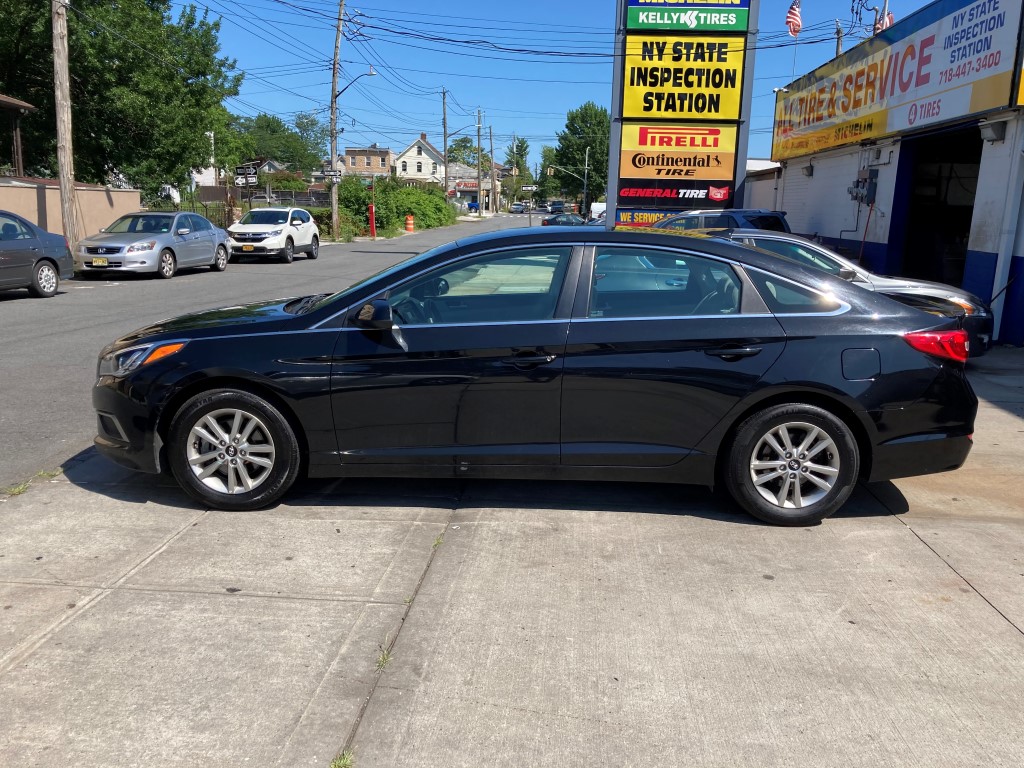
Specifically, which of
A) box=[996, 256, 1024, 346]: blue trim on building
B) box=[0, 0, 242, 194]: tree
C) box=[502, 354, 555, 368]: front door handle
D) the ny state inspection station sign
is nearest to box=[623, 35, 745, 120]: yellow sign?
the ny state inspection station sign

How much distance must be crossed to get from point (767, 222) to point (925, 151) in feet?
12.0

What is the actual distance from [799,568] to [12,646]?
3562mm

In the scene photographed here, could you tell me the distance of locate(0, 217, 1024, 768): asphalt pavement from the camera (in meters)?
2.89

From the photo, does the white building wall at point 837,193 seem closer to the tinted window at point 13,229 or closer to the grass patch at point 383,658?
the grass patch at point 383,658

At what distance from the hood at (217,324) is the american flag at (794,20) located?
73.1 ft

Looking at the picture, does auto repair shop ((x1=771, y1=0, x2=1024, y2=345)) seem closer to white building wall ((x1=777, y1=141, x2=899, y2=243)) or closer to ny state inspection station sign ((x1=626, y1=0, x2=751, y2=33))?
white building wall ((x1=777, y1=141, x2=899, y2=243))

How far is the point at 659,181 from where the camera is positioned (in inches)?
649

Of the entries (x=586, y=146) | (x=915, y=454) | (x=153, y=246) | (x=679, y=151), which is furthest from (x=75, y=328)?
(x=586, y=146)

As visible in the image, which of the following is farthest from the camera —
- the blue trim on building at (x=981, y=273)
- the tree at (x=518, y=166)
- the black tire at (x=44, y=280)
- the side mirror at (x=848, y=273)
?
the tree at (x=518, y=166)

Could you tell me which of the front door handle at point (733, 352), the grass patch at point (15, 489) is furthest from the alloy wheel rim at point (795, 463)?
the grass patch at point (15, 489)

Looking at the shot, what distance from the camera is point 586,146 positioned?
3679 inches

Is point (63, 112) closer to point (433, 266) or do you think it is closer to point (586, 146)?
point (433, 266)

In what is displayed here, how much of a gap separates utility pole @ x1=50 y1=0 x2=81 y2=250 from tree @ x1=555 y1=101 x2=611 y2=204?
75.3 metres

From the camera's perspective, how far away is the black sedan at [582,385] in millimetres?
4609
